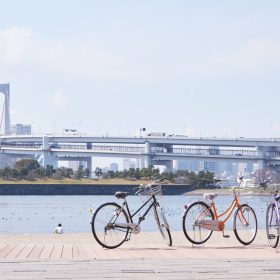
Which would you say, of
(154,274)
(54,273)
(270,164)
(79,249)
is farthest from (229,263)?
(270,164)

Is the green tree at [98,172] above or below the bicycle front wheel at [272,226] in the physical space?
above

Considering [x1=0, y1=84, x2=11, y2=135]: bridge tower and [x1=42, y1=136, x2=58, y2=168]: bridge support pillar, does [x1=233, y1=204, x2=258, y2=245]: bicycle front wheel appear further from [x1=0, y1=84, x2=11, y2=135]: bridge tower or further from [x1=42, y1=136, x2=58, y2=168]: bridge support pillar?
[x1=0, y1=84, x2=11, y2=135]: bridge tower

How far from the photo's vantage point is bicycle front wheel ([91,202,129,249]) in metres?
10.1

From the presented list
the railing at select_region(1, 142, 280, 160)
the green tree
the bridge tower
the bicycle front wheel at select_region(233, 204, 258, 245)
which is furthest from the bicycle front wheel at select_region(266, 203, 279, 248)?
the bridge tower

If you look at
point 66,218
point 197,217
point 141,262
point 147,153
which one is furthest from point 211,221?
point 147,153

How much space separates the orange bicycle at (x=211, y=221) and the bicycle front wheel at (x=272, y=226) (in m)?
0.51

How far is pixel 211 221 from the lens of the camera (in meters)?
10.6

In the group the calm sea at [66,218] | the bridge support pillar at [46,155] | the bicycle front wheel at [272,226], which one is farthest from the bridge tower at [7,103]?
the bicycle front wheel at [272,226]

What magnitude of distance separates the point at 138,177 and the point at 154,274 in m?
97.7

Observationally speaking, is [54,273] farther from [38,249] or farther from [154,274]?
[38,249]

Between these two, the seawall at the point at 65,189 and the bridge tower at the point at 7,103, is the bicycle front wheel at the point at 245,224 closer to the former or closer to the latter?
the seawall at the point at 65,189

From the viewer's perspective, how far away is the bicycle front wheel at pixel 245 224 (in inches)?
424

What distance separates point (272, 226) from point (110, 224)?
2.04 metres

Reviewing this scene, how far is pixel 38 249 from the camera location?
959 centimetres
